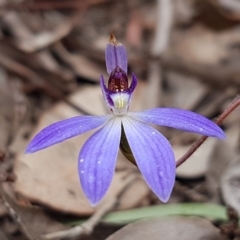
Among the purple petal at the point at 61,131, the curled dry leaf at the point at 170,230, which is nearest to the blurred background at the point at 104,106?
the curled dry leaf at the point at 170,230

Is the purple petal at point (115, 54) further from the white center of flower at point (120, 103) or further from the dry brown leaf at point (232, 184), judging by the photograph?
the dry brown leaf at point (232, 184)

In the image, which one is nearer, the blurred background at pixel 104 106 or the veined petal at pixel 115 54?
the veined petal at pixel 115 54

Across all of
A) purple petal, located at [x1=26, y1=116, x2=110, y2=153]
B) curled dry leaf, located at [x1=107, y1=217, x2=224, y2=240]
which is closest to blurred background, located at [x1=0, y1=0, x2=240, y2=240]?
curled dry leaf, located at [x1=107, y1=217, x2=224, y2=240]

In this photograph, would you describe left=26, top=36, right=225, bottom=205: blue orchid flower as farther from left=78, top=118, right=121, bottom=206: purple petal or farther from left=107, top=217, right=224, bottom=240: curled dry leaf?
left=107, top=217, right=224, bottom=240: curled dry leaf

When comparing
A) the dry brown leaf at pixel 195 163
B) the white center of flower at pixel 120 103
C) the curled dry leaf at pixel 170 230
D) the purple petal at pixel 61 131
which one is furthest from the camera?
the dry brown leaf at pixel 195 163

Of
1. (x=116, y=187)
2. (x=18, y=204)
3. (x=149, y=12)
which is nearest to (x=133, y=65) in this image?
(x=149, y=12)

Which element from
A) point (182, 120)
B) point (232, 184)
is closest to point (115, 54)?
point (182, 120)
